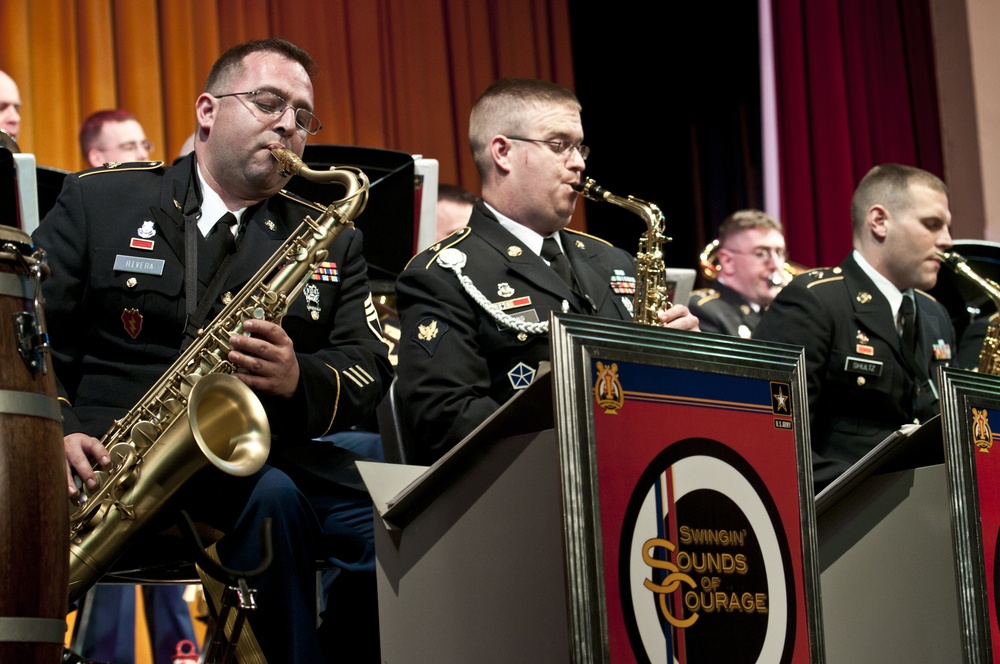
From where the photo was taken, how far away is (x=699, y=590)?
A: 188 cm

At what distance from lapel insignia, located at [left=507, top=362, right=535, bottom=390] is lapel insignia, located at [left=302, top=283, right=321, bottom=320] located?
50 centimetres

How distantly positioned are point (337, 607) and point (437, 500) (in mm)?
640

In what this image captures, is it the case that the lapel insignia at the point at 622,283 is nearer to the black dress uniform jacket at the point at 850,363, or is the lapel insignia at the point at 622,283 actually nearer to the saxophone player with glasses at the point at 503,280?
the saxophone player with glasses at the point at 503,280

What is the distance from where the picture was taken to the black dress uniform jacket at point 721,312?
18.7 ft

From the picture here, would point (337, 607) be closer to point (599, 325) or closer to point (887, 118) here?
point (599, 325)

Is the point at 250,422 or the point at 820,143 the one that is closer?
the point at 250,422

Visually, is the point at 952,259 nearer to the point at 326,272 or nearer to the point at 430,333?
the point at 430,333

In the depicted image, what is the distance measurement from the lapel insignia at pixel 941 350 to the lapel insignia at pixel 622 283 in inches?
49.5

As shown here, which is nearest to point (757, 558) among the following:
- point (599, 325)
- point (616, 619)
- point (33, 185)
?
point (616, 619)

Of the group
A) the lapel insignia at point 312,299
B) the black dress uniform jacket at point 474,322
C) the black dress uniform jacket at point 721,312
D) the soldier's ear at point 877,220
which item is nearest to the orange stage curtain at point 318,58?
the black dress uniform jacket at point 721,312

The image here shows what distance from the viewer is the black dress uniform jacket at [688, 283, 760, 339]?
18.7 feet

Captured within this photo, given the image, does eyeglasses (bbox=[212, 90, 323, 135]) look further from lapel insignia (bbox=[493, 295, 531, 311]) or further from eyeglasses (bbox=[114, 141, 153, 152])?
eyeglasses (bbox=[114, 141, 153, 152])

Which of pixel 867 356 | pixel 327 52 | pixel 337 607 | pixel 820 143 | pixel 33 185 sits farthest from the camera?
pixel 820 143

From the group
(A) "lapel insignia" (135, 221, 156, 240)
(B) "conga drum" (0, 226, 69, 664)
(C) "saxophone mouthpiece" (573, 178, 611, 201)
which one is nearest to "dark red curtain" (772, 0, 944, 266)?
(C) "saxophone mouthpiece" (573, 178, 611, 201)
